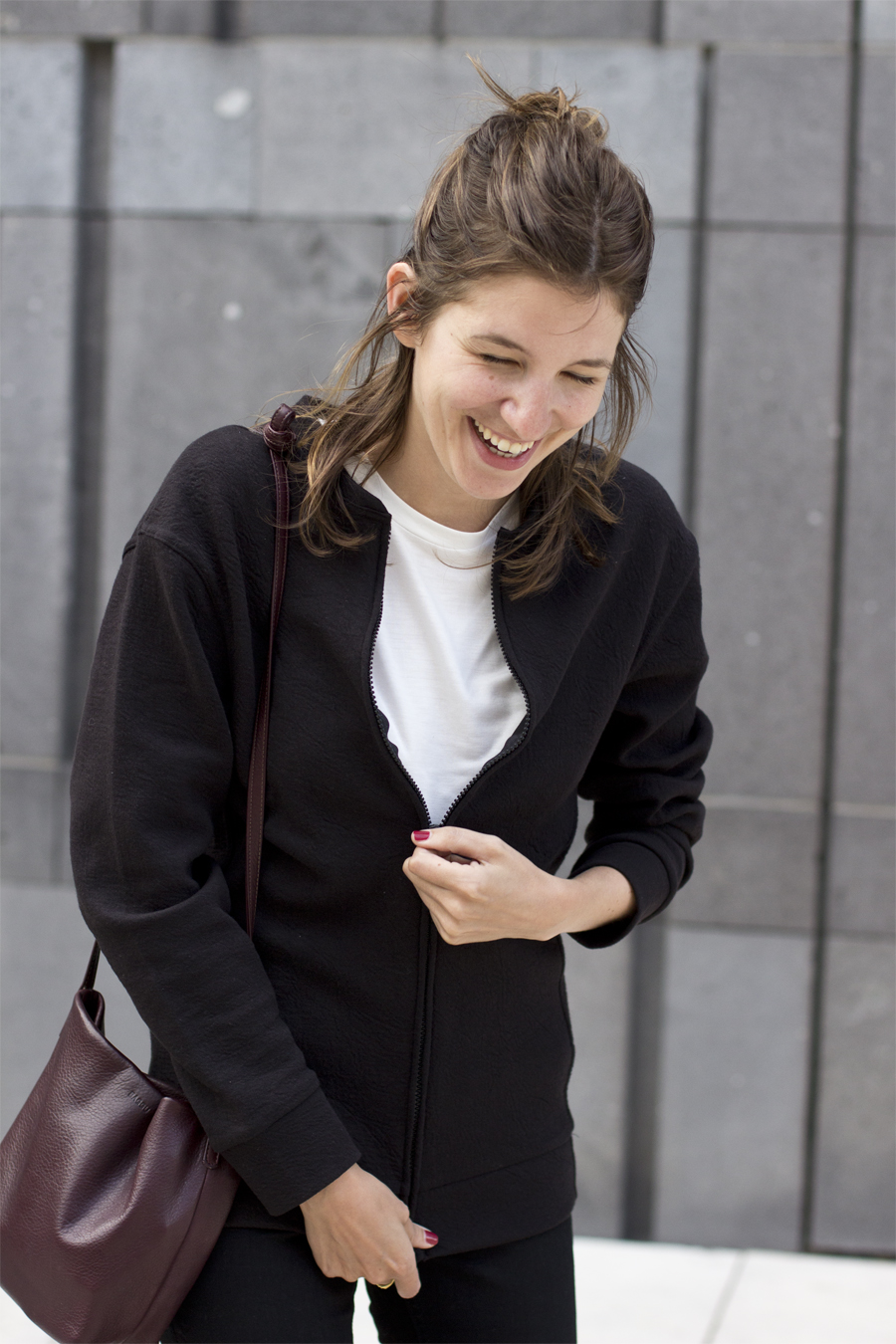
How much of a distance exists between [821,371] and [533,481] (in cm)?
225

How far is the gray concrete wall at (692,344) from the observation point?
140 inches

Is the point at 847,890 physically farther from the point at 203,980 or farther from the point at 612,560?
the point at 203,980

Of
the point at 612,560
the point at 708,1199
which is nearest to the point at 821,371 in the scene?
the point at 612,560

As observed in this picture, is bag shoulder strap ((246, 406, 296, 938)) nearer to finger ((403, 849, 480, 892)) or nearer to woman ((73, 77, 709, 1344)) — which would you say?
woman ((73, 77, 709, 1344))

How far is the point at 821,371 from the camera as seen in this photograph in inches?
141

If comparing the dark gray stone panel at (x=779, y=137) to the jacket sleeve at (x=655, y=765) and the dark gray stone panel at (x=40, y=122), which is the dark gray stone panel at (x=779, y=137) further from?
the jacket sleeve at (x=655, y=765)

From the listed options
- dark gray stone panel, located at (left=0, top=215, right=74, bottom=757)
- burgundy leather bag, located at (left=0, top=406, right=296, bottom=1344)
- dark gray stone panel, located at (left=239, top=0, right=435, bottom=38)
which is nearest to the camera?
→ burgundy leather bag, located at (left=0, top=406, right=296, bottom=1344)

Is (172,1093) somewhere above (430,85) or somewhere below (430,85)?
below

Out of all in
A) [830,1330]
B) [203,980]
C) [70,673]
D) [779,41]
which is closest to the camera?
[203,980]

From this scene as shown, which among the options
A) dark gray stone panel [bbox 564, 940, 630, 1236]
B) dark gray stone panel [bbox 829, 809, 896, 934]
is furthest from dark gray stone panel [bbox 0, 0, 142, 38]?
dark gray stone panel [bbox 829, 809, 896, 934]

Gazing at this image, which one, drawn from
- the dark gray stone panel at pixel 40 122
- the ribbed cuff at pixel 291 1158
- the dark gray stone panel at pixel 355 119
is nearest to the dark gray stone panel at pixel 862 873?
the dark gray stone panel at pixel 355 119

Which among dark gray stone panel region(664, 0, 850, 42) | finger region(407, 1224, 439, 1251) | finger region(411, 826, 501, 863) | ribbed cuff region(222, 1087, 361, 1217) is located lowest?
finger region(407, 1224, 439, 1251)

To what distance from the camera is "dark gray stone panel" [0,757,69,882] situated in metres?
3.78

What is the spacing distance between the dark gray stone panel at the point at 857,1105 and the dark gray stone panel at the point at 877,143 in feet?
7.05
